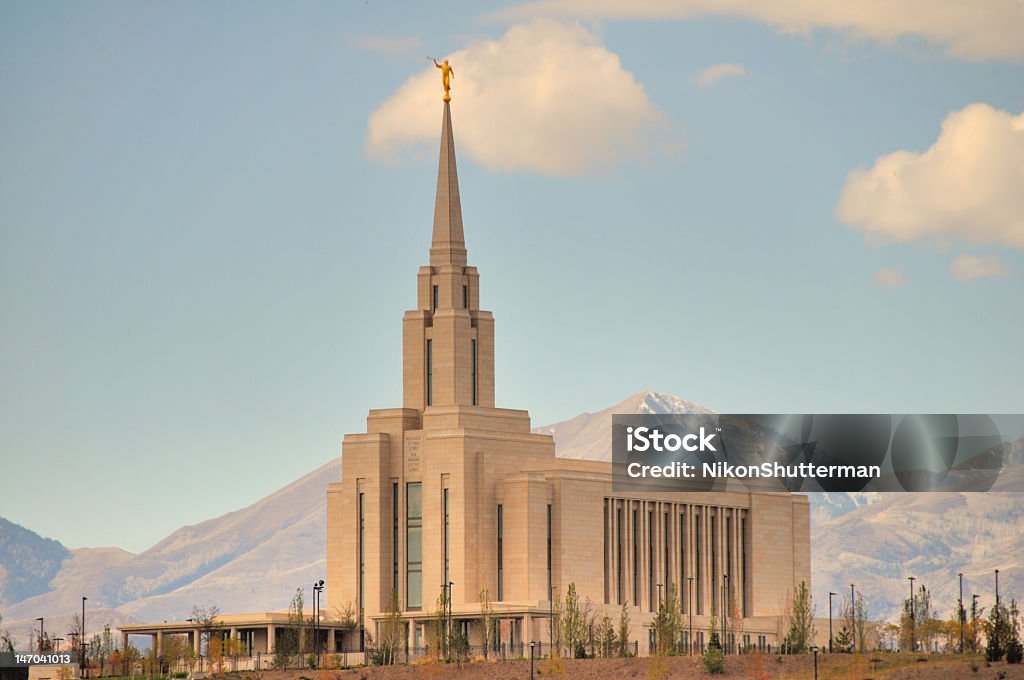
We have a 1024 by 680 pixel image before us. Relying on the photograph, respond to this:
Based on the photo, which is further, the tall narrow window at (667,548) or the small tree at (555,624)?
the tall narrow window at (667,548)

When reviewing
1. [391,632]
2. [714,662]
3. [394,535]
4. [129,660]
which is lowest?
[129,660]

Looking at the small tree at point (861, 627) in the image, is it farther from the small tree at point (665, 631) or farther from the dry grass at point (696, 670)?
the small tree at point (665, 631)

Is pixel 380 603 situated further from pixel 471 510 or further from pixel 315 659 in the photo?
pixel 315 659

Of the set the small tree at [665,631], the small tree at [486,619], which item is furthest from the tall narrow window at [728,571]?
the small tree at [665,631]

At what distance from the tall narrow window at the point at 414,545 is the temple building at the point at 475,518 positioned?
10cm

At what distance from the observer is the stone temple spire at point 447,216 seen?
157125mm

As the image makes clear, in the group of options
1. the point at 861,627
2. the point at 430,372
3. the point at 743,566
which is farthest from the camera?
the point at 743,566

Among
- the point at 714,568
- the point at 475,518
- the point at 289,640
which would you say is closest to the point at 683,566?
the point at 714,568

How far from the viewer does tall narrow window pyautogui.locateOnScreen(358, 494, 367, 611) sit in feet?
500

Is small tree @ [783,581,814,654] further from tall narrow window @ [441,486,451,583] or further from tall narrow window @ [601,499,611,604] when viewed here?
tall narrow window @ [441,486,451,583]

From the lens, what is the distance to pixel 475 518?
148875 mm

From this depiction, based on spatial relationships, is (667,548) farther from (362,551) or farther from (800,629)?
(800,629)

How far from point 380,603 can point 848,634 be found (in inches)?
1306

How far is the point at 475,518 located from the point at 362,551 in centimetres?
987
